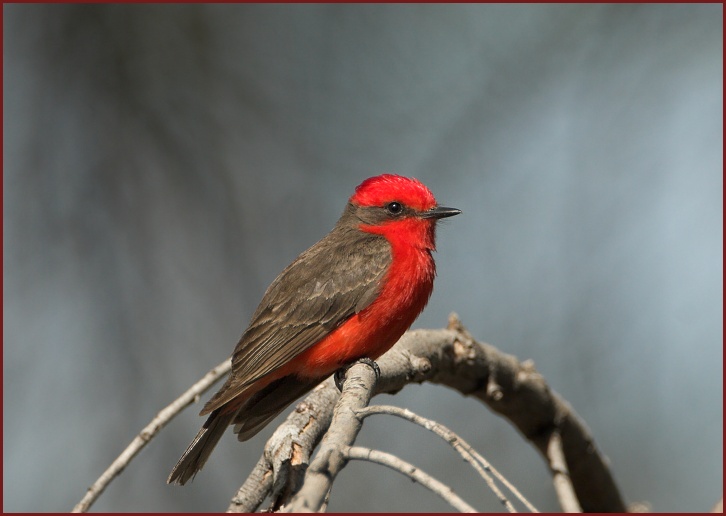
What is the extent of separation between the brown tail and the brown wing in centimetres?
21

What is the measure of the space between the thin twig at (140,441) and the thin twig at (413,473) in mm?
1033

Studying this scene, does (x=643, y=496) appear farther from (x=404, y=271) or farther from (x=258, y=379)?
(x=258, y=379)

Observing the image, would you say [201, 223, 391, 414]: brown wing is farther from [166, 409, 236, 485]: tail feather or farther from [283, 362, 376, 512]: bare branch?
[283, 362, 376, 512]: bare branch

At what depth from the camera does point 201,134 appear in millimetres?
7867

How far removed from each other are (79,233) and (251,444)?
2283 mm

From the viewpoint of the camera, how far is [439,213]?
4.71 meters

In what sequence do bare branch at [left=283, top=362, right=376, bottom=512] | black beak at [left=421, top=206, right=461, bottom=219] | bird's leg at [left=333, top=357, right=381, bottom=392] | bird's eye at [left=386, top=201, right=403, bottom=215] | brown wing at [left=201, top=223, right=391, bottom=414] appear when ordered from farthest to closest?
bird's eye at [left=386, top=201, right=403, bottom=215] → black beak at [left=421, top=206, right=461, bottom=219] → brown wing at [left=201, top=223, right=391, bottom=414] → bird's leg at [left=333, top=357, right=381, bottom=392] → bare branch at [left=283, top=362, right=376, bottom=512]

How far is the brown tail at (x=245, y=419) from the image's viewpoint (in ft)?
12.7

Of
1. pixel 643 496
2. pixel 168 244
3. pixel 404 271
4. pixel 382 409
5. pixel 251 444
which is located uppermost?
pixel 168 244

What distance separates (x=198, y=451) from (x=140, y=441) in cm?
82

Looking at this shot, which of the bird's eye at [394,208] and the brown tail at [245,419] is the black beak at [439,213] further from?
the brown tail at [245,419]

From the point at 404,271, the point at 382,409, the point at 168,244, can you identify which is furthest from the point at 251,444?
the point at 382,409

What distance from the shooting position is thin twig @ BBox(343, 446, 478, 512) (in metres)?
Result: 1.96

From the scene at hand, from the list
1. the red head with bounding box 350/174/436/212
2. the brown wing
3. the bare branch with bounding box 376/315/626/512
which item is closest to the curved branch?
the bare branch with bounding box 376/315/626/512
